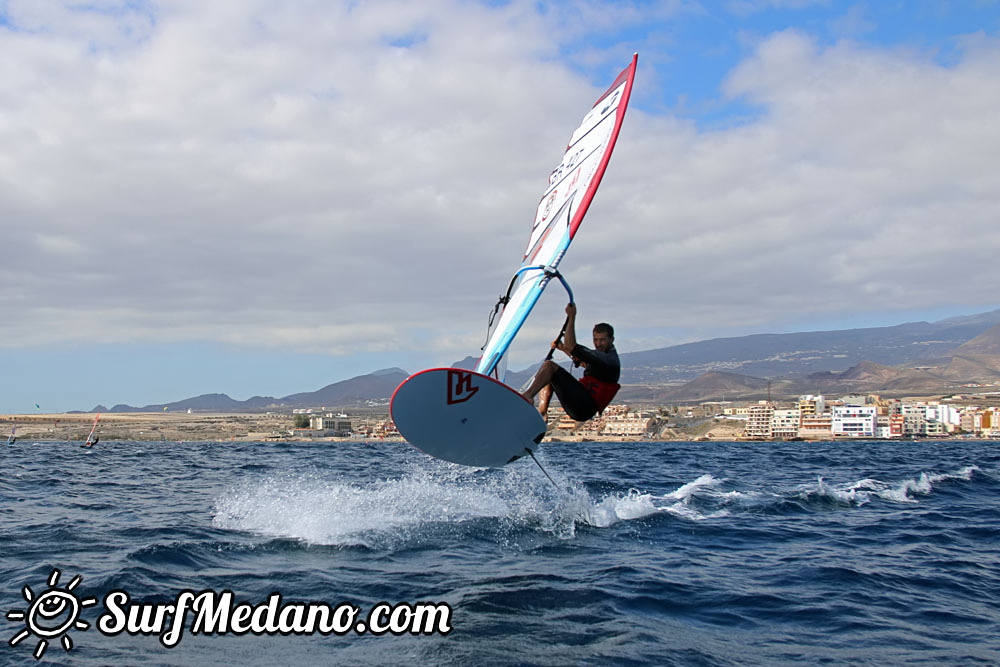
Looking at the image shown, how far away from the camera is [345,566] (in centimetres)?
938

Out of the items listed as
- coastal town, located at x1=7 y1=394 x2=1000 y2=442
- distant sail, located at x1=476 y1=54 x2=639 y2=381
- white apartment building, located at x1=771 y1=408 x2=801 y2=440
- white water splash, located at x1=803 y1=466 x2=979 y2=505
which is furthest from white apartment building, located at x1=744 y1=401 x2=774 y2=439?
distant sail, located at x1=476 y1=54 x2=639 y2=381

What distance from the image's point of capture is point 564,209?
33.1ft

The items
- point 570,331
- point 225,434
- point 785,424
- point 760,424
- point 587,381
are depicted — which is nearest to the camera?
point 570,331

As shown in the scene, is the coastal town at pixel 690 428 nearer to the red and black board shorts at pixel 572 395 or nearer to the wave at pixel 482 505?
the wave at pixel 482 505

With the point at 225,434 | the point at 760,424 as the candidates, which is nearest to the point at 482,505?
the point at 225,434

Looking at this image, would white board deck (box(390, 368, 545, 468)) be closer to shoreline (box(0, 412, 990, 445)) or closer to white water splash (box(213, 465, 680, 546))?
white water splash (box(213, 465, 680, 546))

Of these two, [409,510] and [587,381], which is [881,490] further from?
[587,381]

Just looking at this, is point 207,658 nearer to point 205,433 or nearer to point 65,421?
point 205,433

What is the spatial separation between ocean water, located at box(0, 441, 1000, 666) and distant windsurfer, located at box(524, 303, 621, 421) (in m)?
2.08

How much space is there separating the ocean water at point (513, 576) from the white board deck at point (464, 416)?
4.78 feet

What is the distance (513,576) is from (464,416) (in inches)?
79.6

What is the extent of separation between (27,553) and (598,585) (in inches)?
299

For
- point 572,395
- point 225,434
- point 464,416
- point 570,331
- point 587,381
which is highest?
point 570,331

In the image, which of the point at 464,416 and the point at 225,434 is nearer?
the point at 464,416
